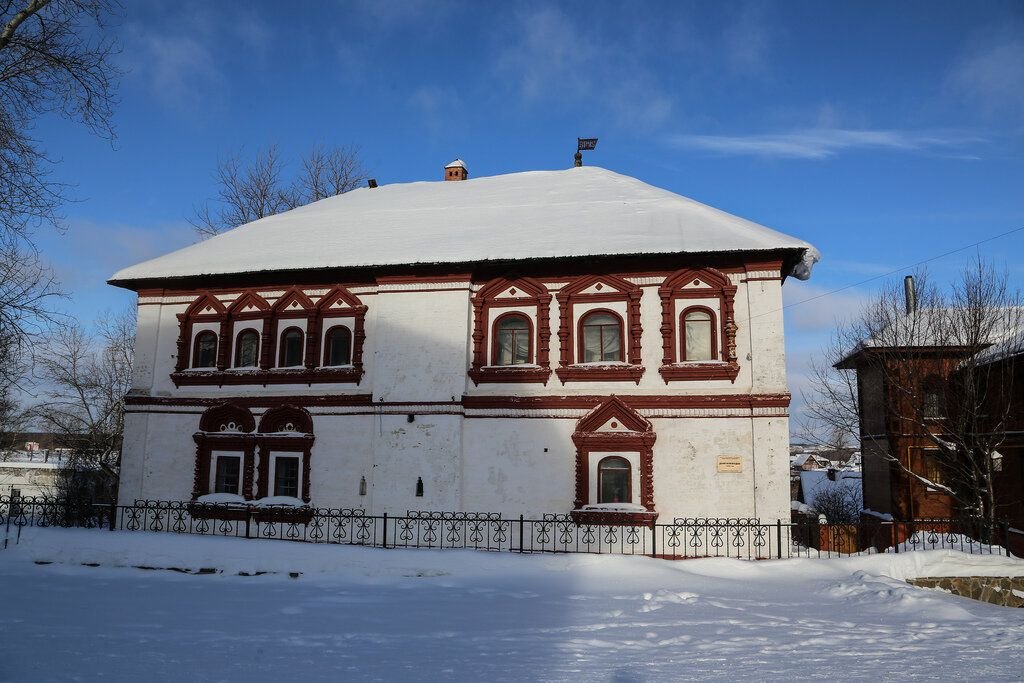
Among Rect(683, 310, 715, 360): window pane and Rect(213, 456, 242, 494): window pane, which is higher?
Rect(683, 310, 715, 360): window pane

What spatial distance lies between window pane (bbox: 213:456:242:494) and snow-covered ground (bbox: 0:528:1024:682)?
11.3 ft

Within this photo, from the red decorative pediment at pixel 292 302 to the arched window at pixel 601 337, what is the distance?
24.3 ft

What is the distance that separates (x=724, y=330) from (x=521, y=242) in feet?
17.3

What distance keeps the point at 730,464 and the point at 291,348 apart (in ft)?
37.9

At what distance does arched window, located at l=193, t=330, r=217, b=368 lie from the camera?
62.1 feet

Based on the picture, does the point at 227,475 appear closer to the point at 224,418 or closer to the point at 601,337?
the point at 224,418

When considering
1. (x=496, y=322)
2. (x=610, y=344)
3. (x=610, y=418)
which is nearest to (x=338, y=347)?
(x=496, y=322)

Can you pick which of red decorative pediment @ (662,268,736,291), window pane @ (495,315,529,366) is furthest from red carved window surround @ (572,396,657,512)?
red decorative pediment @ (662,268,736,291)

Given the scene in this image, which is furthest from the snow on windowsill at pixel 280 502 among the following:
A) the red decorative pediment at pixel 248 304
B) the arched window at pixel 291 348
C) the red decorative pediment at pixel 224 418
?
the red decorative pediment at pixel 248 304

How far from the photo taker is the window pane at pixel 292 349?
1838 centimetres

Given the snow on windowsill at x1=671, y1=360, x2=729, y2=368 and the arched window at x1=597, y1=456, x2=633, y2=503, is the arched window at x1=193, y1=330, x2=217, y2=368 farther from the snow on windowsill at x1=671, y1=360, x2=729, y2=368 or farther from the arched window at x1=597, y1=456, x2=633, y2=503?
the snow on windowsill at x1=671, y1=360, x2=729, y2=368

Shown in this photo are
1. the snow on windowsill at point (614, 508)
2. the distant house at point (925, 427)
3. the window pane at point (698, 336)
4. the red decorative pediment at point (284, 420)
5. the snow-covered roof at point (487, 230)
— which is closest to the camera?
the snow on windowsill at point (614, 508)

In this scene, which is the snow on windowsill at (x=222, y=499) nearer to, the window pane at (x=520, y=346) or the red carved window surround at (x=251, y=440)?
the red carved window surround at (x=251, y=440)

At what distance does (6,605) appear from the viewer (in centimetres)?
994
